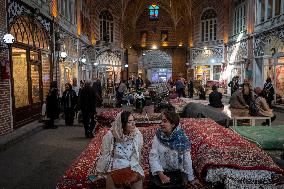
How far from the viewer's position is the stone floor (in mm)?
5655

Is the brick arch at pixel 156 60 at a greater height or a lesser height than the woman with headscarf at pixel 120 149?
greater

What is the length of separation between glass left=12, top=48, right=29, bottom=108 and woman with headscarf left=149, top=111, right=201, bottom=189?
7.90m

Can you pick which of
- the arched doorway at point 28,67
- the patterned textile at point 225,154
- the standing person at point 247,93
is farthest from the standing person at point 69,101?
the patterned textile at point 225,154

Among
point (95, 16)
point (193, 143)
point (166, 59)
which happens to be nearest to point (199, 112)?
point (193, 143)

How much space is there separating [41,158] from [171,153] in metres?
4.44

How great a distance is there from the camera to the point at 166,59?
151ft

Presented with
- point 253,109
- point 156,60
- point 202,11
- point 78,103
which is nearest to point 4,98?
point 78,103

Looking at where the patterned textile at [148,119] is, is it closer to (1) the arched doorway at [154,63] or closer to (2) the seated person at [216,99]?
(2) the seated person at [216,99]

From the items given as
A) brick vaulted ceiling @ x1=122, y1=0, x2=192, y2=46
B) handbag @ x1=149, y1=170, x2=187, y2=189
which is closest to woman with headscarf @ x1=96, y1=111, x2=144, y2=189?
handbag @ x1=149, y1=170, x2=187, y2=189

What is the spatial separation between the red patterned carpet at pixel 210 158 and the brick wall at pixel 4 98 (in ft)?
15.4

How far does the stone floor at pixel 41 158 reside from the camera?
18.6ft

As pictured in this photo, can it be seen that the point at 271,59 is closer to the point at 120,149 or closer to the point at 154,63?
the point at 120,149

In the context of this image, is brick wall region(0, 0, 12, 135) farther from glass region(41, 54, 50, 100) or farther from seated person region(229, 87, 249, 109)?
seated person region(229, 87, 249, 109)

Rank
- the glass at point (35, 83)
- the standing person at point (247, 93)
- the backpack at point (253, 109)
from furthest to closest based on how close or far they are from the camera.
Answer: the glass at point (35, 83)
the standing person at point (247, 93)
the backpack at point (253, 109)
